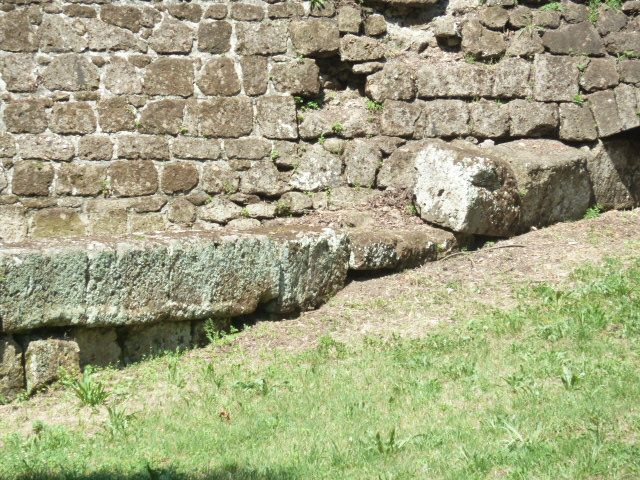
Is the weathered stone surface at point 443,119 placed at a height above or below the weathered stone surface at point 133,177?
above

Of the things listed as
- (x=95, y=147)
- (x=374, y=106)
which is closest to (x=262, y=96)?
(x=374, y=106)

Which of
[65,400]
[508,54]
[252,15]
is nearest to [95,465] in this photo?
[65,400]

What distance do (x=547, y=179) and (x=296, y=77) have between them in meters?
2.38

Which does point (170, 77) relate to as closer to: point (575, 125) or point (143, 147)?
point (143, 147)

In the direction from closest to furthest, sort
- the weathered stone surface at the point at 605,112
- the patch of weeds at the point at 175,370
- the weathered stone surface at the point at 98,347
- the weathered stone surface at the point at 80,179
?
the patch of weeds at the point at 175,370
the weathered stone surface at the point at 98,347
the weathered stone surface at the point at 80,179
the weathered stone surface at the point at 605,112

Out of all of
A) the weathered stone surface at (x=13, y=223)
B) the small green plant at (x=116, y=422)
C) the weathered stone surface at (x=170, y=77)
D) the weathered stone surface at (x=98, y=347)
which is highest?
the weathered stone surface at (x=170, y=77)

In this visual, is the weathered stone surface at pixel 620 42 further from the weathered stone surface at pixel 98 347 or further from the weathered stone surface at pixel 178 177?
the weathered stone surface at pixel 98 347

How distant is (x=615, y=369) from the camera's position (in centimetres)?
534

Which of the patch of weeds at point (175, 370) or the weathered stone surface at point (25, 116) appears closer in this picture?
the patch of weeds at point (175, 370)

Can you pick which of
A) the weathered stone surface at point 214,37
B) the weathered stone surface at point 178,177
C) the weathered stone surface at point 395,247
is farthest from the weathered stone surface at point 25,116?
the weathered stone surface at point 395,247

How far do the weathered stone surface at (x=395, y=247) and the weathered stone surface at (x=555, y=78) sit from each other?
1.94 m

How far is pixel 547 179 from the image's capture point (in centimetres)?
821

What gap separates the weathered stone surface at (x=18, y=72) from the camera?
25.9ft

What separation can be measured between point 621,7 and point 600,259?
→ 116 inches
